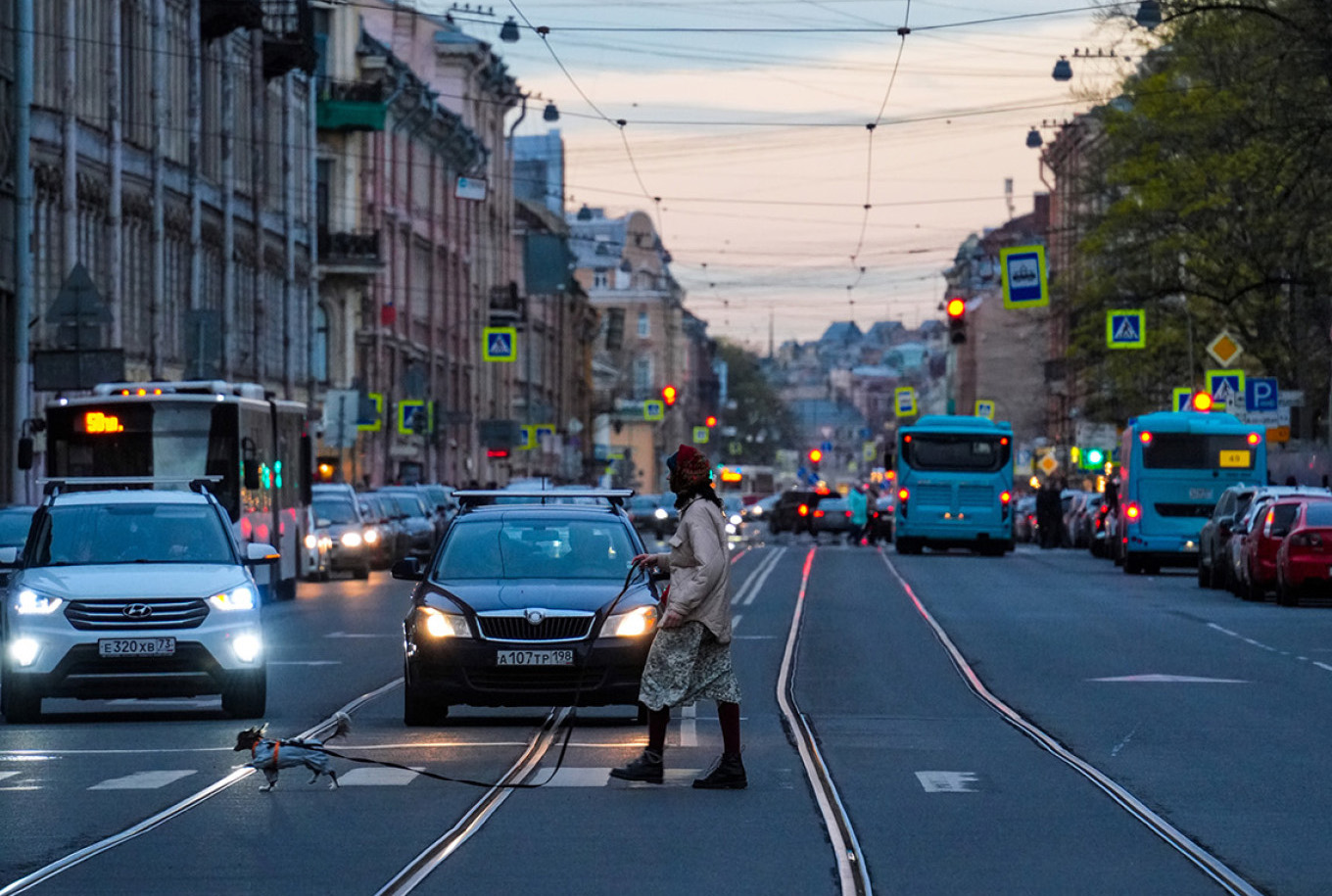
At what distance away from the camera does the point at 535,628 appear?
16.9m

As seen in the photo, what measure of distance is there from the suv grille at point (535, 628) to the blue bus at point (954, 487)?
144 ft

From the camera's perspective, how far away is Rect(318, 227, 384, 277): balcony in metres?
71.7

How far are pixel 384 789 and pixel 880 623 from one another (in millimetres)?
18089

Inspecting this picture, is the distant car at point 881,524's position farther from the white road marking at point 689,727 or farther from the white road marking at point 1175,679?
the white road marking at point 689,727

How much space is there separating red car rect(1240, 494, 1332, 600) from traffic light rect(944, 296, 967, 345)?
662 cm

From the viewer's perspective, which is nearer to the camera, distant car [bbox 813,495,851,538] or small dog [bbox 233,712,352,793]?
small dog [bbox 233,712,352,793]

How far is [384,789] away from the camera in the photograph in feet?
44.7

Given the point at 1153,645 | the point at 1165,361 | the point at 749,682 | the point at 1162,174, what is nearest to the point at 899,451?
the point at 1162,174

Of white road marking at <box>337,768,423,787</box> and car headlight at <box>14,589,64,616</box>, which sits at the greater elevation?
car headlight at <box>14,589,64,616</box>

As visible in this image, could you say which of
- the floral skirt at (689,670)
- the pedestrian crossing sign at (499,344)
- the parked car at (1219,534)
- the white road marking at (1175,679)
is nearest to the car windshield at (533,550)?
the floral skirt at (689,670)

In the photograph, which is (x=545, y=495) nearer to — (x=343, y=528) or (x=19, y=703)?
(x=19, y=703)

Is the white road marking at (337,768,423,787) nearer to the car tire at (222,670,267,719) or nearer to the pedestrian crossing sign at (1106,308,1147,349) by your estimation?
the car tire at (222,670,267,719)

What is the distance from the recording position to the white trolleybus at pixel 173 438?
33.8m

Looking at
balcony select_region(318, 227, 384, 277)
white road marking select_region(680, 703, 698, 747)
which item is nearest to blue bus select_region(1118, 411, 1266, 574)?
balcony select_region(318, 227, 384, 277)
